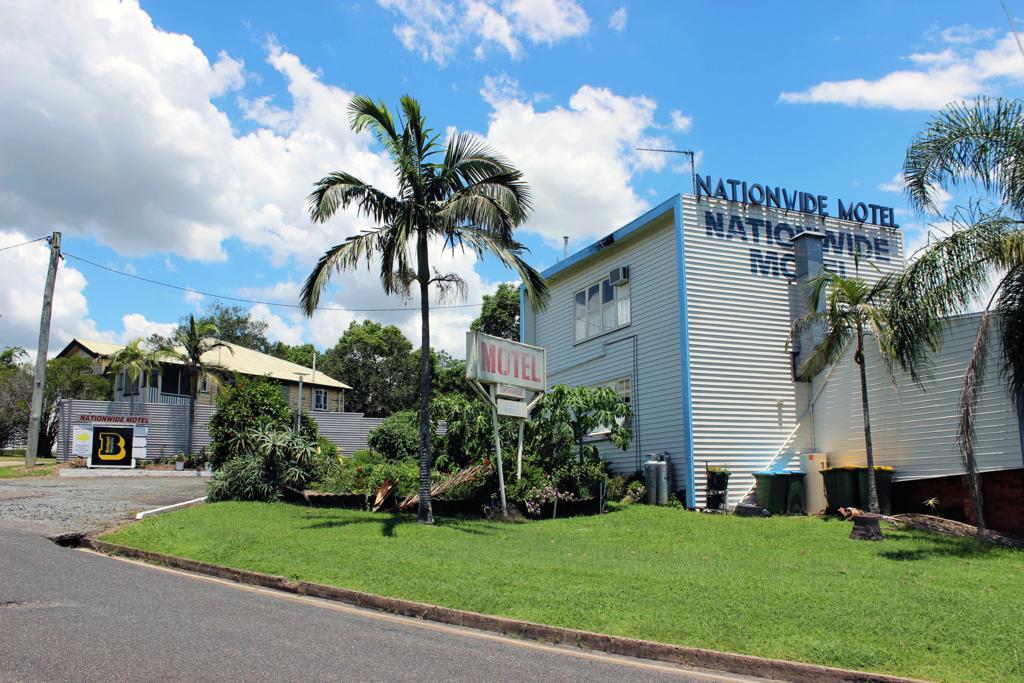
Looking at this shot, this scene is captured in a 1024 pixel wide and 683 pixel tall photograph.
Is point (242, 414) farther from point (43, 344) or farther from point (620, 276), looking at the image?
point (43, 344)

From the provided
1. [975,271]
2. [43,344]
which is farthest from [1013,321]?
[43,344]

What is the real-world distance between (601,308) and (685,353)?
453 centimetres

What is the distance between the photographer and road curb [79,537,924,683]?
20.4 feet

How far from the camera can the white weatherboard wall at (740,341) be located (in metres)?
17.9

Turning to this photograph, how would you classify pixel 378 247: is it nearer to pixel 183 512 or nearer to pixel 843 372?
pixel 183 512

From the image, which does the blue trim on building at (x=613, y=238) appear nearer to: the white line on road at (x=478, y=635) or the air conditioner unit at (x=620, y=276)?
the air conditioner unit at (x=620, y=276)

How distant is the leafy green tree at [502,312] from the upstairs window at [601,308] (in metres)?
20.2

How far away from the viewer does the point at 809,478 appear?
1691 centimetres

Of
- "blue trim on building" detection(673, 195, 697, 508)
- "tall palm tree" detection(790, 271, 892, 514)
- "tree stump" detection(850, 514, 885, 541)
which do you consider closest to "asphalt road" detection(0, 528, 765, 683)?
"tree stump" detection(850, 514, 885, 541)

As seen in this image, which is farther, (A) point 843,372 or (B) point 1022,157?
(A) point 843,372

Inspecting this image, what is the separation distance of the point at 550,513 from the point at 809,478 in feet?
18.4

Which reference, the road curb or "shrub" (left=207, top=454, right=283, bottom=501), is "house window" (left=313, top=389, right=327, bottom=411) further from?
the road curb

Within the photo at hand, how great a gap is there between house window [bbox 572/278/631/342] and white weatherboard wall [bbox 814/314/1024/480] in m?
5.63

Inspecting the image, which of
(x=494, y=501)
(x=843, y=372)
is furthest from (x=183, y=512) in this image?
(x=843, y=372)
